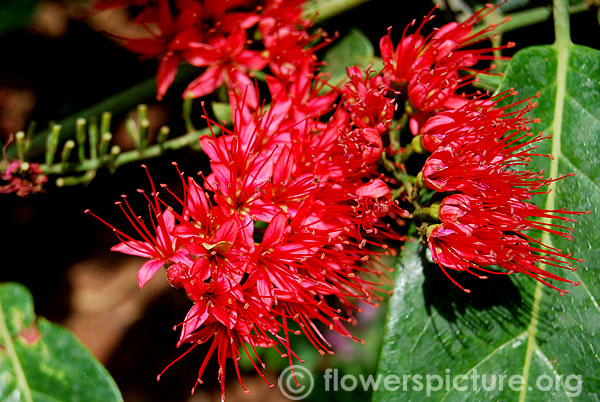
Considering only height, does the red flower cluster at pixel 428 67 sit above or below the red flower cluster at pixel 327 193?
above

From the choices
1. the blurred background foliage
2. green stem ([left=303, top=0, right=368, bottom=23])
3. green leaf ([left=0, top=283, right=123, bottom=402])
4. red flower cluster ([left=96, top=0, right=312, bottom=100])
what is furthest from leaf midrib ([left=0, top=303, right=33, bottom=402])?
green stem ([left=303, top=0, right=368, bottom=23])

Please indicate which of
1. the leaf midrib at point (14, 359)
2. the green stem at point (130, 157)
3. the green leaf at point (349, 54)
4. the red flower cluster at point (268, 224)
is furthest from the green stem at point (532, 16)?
the leaf midrib at point (14, 359)

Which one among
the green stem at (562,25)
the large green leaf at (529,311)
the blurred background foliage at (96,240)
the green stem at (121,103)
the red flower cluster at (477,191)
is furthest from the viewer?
the blurred background foliage at (96,240)

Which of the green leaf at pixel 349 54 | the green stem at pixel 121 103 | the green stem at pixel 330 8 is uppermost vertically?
the green stem at pixel 330 8

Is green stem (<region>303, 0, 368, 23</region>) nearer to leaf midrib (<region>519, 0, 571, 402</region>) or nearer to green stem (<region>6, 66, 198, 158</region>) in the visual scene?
green stem (<region>6, 66, 198, 158</region>)

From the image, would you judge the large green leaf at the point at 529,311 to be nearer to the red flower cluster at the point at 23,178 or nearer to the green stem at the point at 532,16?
the green stem at the point at 532,16

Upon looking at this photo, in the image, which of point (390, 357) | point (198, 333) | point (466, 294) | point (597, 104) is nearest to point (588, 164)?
point (597, 104)
